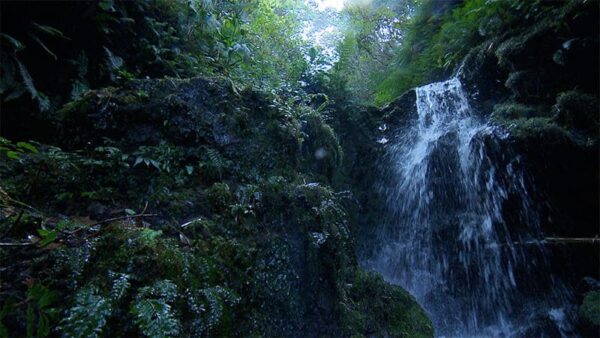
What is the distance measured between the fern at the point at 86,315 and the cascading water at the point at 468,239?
4.65 metres

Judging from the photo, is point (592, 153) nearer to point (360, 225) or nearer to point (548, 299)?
point (548, 299)

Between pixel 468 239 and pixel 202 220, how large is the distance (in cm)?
441

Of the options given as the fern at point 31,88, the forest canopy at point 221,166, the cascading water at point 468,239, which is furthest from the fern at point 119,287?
the cascading water at point 468,239

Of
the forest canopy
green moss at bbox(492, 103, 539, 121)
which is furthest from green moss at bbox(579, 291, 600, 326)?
green moss at bbox(492, 103, 539, 121)

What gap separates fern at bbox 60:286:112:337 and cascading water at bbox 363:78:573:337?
4.65 meters

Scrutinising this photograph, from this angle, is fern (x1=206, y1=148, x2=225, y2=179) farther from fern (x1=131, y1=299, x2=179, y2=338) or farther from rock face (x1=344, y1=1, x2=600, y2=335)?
rock face (x1=344, y1=1, x2=600, y2=335)

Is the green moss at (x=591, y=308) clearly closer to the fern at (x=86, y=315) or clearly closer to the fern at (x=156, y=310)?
the fern at (x=156, y=310)

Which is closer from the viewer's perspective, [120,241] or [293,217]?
[120,241]

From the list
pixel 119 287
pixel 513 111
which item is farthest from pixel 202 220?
pixel 513 111

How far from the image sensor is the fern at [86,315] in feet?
5.29

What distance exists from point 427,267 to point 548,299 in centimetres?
164

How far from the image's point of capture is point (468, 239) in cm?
536

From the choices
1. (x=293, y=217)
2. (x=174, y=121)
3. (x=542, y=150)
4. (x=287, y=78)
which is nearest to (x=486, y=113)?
(x=542, y=150)

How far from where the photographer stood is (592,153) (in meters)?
4.82
